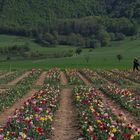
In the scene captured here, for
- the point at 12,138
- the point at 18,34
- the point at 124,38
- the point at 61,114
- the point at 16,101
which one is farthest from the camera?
the point at 18,34

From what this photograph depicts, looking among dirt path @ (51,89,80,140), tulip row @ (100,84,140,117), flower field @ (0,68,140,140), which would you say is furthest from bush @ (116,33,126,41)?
dirt path @ (51,89,80,140)

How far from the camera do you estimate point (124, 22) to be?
621ft

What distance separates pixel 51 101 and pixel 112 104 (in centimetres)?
338

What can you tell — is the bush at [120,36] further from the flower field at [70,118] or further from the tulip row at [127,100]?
the tulip row at [127,100]

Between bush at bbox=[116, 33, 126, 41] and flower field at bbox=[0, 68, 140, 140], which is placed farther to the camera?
bush at bbox=[116, 33, 126, 41]

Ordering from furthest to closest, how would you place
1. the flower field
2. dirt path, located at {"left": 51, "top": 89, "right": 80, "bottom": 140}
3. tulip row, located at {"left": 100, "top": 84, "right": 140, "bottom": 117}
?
tulip row, located at {"left": 100, "top": 84, "right": 140, "bottom": 117} < dirt path, located at {"left": 51, "top": 89, "right": 80, "bottom": 140} < the flower field

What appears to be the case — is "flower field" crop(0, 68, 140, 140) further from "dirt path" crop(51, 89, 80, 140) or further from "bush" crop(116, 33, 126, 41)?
"bush" crop(116, 33, 126, 41)

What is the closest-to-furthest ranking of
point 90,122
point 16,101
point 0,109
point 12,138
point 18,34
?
point 12,138
point 90,122
point 0,109
point 16,101
point 18,34

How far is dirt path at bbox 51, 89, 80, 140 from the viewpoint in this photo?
1512 cm

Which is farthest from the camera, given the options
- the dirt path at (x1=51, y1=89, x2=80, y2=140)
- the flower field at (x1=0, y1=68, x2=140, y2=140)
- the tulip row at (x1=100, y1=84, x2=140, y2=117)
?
the tulip row at (x1=100, y1=84, x2=140, y2=117)

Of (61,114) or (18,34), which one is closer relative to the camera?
(61,114)

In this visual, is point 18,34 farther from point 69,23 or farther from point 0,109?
point 0,109

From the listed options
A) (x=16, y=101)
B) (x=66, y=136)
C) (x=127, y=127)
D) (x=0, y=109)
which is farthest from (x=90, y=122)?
(x=16, y=101)

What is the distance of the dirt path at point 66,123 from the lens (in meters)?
15.1
